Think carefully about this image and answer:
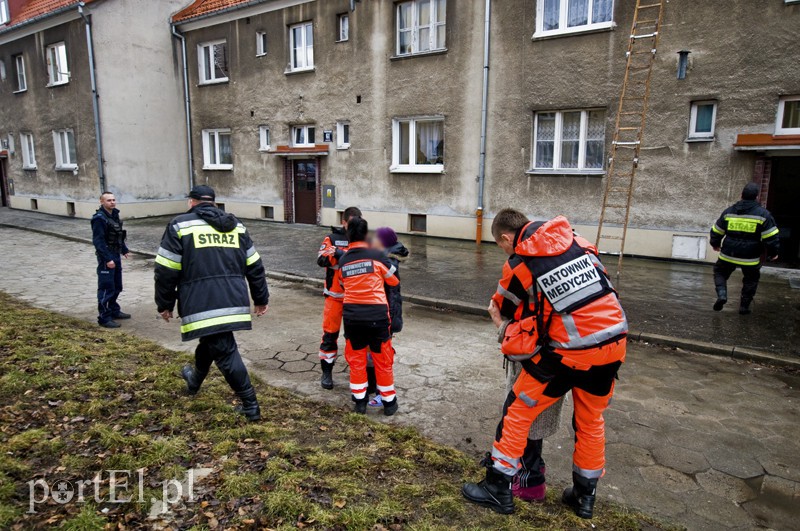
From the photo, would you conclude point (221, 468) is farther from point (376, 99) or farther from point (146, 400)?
point (376, 99)

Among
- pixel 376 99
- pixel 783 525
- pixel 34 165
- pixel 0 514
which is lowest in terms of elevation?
pixel 783 525

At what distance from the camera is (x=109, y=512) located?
3004mm

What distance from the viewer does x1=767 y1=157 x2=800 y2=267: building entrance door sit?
11867 mm

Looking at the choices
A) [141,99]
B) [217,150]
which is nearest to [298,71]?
[217,150]

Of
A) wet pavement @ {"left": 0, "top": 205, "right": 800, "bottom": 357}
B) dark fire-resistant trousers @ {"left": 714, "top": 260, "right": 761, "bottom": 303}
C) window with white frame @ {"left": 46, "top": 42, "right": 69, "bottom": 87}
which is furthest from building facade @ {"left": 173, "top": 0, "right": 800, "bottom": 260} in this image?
window with white frame @ {"left": 46, "top": 42, "right": 69, "bottom": 87}

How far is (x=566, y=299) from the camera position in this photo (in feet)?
9.45

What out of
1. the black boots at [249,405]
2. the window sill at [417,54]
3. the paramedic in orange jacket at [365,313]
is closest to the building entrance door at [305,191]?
the window sill at [417,54]

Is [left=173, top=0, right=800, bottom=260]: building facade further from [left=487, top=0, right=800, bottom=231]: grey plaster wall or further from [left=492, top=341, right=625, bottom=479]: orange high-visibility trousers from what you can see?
[left=492, top=341, right=625, bottom=479]: orange high-visibility trousers

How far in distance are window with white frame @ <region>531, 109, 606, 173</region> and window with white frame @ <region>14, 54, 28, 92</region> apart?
2083cm

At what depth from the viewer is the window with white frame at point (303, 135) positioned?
17.4m

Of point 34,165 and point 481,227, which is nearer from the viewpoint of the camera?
point 481,227

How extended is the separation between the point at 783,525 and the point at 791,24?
1043 centimetres

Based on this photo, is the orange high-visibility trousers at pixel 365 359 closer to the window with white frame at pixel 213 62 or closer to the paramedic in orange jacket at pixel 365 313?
the paramedic in orange jacket at pixel 365 313

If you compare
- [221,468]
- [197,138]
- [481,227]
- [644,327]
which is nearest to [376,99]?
[481,227]
